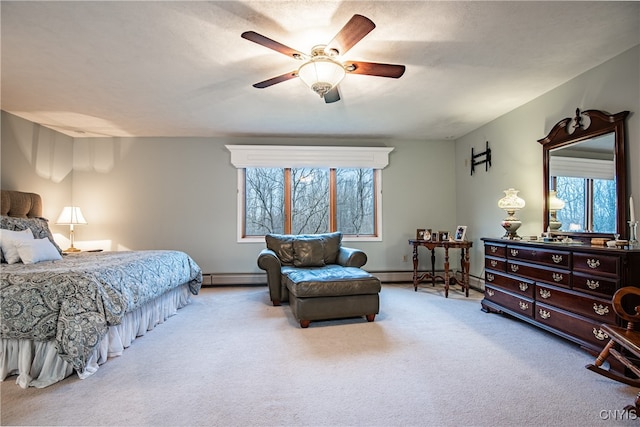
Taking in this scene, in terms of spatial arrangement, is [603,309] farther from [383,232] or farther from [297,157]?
[297,157]

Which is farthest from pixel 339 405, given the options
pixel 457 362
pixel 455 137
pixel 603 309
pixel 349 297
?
pixel 455 137

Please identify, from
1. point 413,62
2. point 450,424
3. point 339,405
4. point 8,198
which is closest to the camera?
point 450,424

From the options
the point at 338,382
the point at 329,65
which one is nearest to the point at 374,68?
the point at 329,65

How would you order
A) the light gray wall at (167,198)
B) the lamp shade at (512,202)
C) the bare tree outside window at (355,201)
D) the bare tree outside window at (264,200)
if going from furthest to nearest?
the bare tree outside window at (355,201) < the bare tree outside window at (264,200) < the light gray wall at (167,198) < the lamp shade at (512,202)

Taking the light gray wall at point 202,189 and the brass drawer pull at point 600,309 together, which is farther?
the light gray wall at point 202,189

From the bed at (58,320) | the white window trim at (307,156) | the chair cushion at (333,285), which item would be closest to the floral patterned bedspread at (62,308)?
the bed at (58,320)

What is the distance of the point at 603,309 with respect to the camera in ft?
7.60

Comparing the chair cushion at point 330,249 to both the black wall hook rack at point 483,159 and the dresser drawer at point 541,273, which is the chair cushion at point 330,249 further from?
the black wall hook rack at point 483,159

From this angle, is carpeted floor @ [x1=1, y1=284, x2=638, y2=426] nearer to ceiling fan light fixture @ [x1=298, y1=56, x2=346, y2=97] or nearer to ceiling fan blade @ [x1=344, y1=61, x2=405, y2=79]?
ceiling fan light fixture @ [x1=298, y1=56, x2=346, y2=97]

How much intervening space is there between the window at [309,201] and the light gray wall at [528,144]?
5.18 feet

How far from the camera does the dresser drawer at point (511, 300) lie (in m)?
2.99

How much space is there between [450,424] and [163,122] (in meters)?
4.61

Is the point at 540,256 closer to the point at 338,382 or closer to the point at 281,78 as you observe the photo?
the point at 338,382

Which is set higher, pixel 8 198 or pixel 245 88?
pixel 245 88
